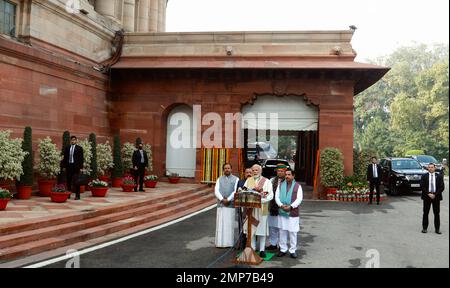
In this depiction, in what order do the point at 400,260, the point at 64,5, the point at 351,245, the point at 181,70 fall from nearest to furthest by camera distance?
the point at 400,260, the point at 351,245, the point at 64,5, the point at 181,70

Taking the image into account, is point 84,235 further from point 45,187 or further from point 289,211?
point 45,187

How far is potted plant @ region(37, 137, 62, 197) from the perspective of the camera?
40.7 ft

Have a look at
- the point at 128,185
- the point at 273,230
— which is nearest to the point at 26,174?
the point at 128,185

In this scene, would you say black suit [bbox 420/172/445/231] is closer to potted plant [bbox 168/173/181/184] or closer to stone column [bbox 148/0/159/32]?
potted plant [bbox 168/173/181/184]

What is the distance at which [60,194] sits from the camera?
1105 centimetres

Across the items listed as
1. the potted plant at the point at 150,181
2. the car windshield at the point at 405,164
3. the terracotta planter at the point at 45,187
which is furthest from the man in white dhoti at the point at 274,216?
the car windshield at the point at 405,164

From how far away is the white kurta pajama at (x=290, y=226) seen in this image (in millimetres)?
7551

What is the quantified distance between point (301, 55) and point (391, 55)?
160ft

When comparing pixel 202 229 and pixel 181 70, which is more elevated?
pixel 181 70

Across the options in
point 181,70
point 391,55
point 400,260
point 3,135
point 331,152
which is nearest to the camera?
point 400,260

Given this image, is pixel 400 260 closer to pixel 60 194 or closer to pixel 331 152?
pixel 60 194

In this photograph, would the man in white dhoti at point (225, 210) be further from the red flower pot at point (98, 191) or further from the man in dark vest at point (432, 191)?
the red flower pot at point (98, 191)

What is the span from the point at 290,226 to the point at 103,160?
969 centimetres

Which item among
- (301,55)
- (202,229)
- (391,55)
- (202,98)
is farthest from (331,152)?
(391,55)
